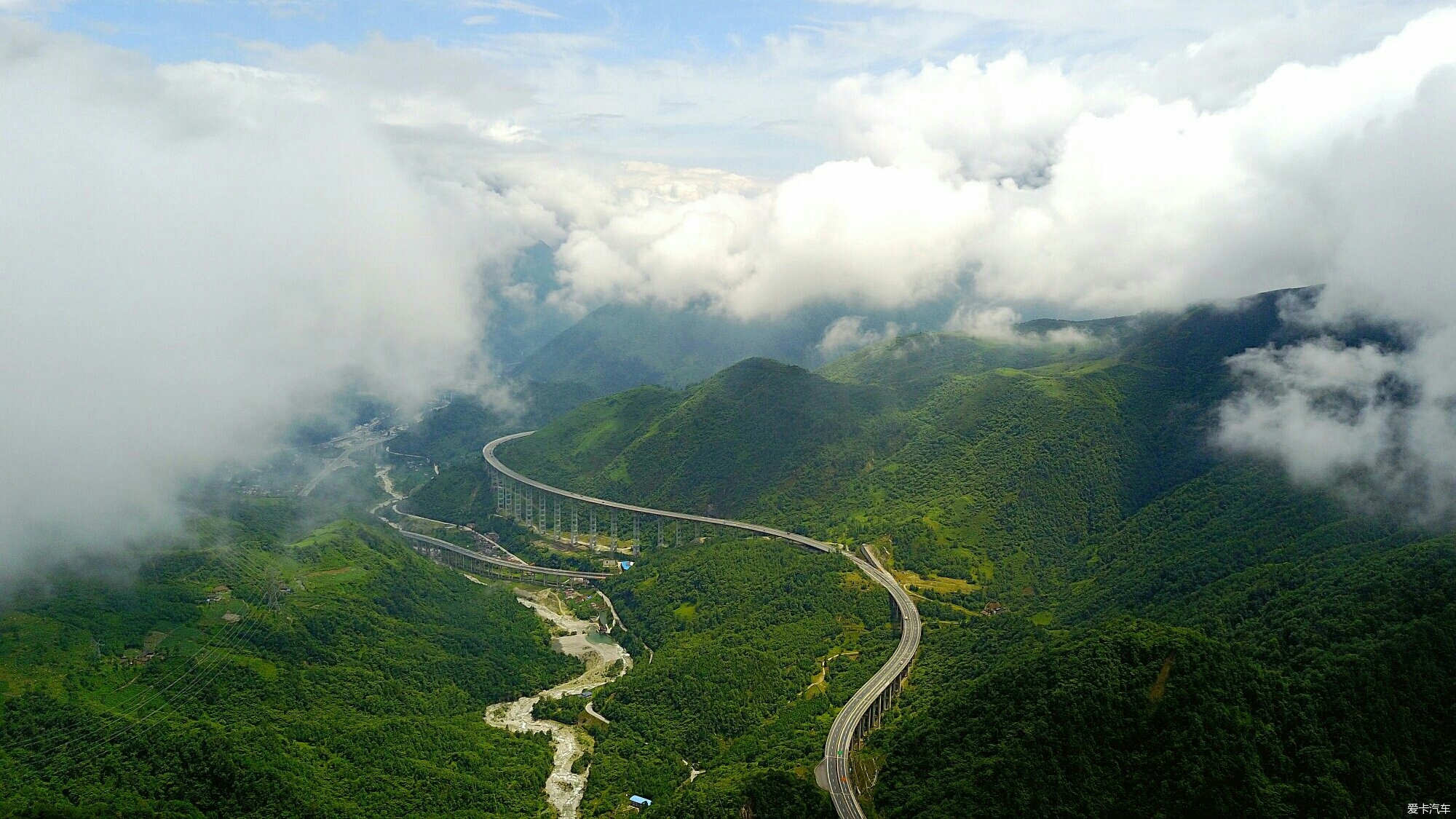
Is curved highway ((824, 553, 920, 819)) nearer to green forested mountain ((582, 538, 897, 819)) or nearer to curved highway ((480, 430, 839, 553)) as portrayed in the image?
green forested mountain ((582, 538, 897, 819))

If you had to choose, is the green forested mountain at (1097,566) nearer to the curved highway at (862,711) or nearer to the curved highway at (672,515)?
the curved highway at (862,711)

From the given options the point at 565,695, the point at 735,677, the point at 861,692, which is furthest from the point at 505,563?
the point at 861,692

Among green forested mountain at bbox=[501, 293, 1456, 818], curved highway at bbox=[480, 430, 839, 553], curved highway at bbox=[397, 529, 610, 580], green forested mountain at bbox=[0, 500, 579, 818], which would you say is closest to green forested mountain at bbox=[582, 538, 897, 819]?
curved highway at bbox=[480, 430, 839, 553]

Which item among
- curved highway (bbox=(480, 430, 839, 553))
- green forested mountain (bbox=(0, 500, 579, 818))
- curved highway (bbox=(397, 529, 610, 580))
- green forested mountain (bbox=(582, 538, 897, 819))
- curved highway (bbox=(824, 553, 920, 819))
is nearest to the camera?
green forested mountain (bbox=(0, 500, 579, 818))

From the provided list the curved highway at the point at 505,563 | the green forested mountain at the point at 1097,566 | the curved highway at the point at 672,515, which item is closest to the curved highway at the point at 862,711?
the green forested mountain at the point at 1097,566

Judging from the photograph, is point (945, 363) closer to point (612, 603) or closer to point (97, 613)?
point (612, 603)

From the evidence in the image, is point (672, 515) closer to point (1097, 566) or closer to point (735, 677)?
point (735, 677)
